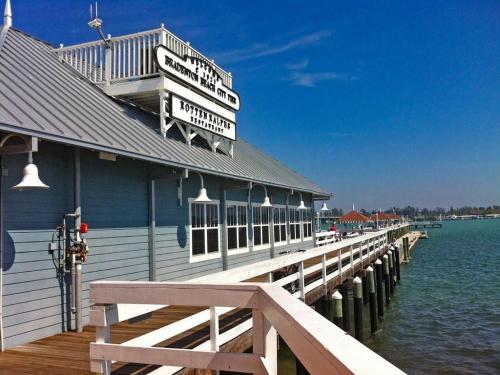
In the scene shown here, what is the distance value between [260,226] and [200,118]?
5371 mm

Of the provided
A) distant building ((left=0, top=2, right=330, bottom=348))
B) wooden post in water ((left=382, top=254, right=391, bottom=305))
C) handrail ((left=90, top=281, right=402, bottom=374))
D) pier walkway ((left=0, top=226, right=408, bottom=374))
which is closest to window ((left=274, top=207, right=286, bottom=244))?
distant building ((left=0, top=2, right=330, bottom=348))

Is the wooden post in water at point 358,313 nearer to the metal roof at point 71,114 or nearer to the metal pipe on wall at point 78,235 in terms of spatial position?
the metal roof at point 71,114

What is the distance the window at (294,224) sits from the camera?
1997cm

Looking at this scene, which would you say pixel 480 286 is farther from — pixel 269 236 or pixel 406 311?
pixel 269 236

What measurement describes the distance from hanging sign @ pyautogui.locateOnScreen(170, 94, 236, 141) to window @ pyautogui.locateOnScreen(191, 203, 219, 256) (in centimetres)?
219

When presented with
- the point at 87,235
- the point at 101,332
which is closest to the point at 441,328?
the point at 87,235

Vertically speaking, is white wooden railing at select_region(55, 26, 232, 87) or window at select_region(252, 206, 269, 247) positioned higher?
white wooden railing at select_region(55, 26, 232, 87)

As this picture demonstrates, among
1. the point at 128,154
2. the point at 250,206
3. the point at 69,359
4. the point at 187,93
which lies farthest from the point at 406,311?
the point at 69,359

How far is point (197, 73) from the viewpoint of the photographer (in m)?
12.6

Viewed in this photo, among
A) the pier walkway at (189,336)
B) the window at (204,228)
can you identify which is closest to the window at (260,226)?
the window at (204,228)

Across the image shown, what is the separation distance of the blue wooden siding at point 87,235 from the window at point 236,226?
244 cm

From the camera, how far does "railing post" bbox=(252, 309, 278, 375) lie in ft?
10.7

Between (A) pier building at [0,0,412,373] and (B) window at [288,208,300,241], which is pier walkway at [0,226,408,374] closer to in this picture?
(A) pier building at [0,0,412,373]

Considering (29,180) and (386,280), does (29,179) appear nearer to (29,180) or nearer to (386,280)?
(29,180)
